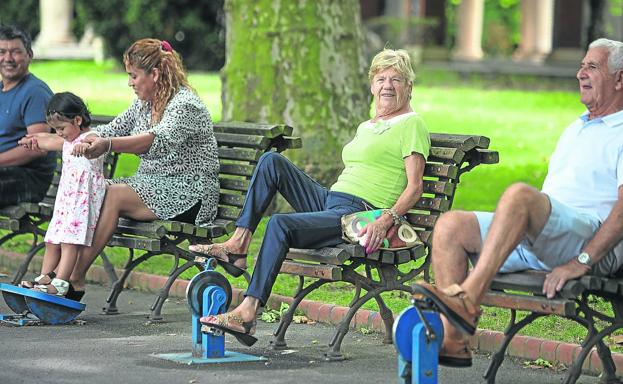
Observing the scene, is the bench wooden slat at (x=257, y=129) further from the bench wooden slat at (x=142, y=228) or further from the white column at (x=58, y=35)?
the white column at (x=58, y=35)

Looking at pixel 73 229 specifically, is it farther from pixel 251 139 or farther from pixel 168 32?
pixel 168 32

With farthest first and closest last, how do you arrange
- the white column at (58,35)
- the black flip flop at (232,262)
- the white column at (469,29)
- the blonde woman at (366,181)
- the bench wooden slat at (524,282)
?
the white column at (469,29) → the white column at (58,35) → the black flip flop at (232,262) → the blonde woman at (366,181) → the bench wooden slat at (524,282)

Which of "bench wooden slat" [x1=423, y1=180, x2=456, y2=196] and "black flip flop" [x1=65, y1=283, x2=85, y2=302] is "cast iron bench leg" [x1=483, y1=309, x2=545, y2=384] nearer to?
"bench wooden slat" [x1=423, y1=180, x2=456, y2=196]

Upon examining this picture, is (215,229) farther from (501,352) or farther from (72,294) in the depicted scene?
(501,352)

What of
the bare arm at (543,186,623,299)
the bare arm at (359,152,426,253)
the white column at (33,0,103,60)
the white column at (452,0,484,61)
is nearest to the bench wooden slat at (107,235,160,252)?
the bare arm at (359,152,426,253)

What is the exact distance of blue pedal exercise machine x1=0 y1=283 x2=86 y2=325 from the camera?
25.2 feet

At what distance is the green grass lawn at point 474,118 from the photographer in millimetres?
8779

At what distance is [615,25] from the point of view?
3481 centimetres

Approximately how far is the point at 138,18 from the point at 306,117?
17266mm

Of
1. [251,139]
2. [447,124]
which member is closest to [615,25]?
[447,124]

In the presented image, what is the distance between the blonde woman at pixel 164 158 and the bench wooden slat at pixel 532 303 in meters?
2.47

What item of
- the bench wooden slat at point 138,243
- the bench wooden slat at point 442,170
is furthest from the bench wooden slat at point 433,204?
the bench wooden slat at point 138,243

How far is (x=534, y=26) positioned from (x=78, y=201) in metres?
33.9

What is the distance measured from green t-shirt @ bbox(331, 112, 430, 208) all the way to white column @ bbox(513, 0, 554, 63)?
32.6 m
